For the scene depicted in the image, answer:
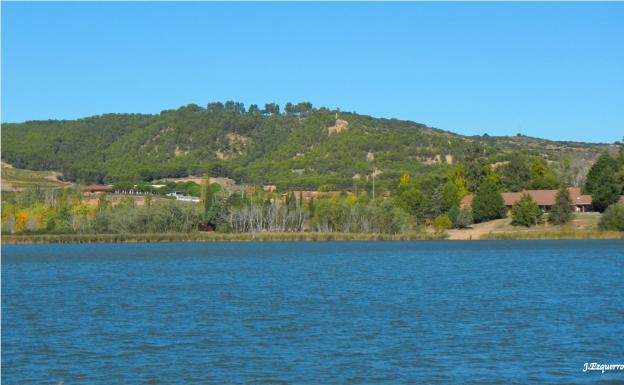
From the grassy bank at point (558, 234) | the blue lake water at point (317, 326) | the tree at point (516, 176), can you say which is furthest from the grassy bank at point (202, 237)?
the blue lake water at point (317, 326)

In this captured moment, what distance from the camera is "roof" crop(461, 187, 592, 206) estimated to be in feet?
413

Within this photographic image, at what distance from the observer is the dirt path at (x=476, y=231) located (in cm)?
12281

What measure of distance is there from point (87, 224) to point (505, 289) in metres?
89.8

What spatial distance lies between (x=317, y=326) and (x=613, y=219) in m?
81.5

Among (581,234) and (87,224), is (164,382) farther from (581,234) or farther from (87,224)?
(87,224)

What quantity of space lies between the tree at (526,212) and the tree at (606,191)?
7793 millimetres

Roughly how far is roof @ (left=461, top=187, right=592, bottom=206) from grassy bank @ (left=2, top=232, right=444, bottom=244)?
1248 centimetres

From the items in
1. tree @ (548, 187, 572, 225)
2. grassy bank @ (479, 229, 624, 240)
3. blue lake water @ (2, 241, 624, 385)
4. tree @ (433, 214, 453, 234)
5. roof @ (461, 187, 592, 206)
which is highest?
roof @ (461, 187, 592, 206)

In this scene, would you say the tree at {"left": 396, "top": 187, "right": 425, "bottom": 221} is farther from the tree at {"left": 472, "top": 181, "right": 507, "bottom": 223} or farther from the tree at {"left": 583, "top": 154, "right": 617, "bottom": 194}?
the tree at {"left": 583, "top": 154, "right": 617, "bottom": 194}

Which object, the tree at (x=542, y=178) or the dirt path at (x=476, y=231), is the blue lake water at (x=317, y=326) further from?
the tree at (x=542, y=178)

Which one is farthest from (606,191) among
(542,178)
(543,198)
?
(542,178)

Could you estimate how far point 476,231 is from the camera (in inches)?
4889

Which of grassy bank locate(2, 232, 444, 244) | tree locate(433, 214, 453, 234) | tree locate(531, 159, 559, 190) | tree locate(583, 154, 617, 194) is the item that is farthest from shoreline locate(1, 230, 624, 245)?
tree locate(531, 159, 559, 190)

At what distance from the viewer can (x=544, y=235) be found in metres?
115
